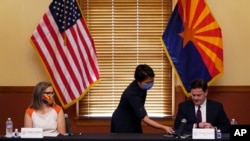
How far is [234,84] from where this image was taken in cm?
617

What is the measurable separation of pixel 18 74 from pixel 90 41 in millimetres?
909

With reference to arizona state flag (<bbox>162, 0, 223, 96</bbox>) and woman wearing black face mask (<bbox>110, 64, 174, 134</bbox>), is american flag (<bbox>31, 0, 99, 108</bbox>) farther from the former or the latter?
woman wearing black face mask (<bbox>110, 64, 174, 134</bbox>)

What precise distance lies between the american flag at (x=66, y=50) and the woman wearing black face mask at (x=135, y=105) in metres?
1.20

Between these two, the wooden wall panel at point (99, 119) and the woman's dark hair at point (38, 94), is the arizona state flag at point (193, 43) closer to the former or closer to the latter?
the wooden wall panel at point (99, 119)

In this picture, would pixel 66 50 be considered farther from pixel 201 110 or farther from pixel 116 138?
pixel 116 138

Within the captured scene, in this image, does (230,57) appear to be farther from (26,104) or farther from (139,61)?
(26,104)

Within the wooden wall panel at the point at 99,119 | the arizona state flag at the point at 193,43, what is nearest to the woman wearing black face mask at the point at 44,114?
the wooden wall panel at the point at 99,119

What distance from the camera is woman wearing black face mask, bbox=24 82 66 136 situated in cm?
471

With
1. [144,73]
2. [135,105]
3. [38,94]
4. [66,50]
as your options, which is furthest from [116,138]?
[66,50]

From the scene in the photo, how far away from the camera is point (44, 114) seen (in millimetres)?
4754

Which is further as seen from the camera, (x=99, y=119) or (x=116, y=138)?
(x=99, y=119)

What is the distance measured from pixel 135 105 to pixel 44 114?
79 cm

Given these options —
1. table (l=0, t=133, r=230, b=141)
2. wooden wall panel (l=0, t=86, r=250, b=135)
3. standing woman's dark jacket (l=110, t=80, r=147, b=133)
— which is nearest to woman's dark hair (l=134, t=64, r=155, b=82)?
standing woman's dark jacket (l=110, t=80, r=147, b=133)

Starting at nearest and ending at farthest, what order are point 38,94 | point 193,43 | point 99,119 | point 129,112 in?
point 38,94, point 129,112, point 193,43, point 99,119
